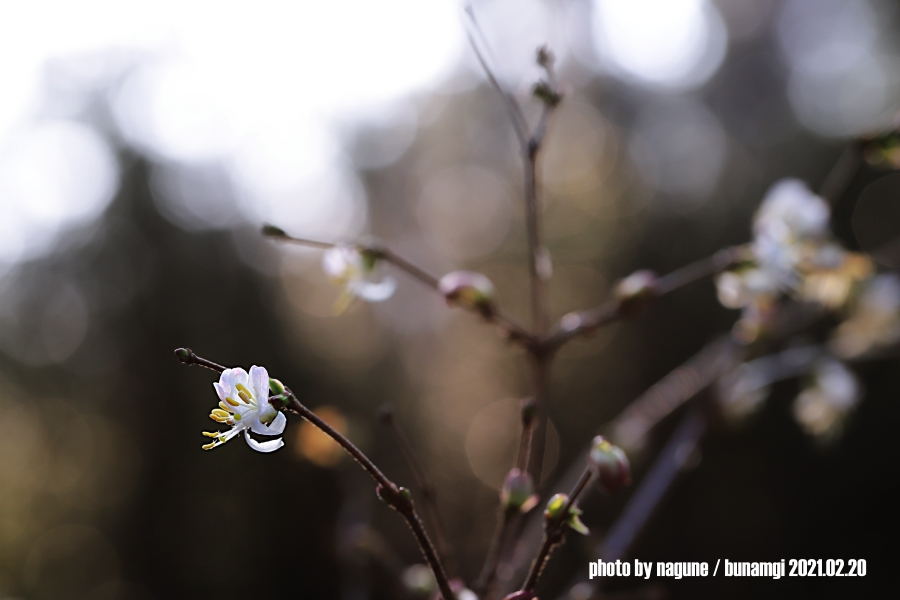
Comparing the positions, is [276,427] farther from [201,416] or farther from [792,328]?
[201,416]

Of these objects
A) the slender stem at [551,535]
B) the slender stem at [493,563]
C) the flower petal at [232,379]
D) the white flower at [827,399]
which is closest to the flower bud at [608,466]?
the slender stem at [551,535]

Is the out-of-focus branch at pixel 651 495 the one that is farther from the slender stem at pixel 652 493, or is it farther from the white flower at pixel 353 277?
the white flower at pixel 353 277

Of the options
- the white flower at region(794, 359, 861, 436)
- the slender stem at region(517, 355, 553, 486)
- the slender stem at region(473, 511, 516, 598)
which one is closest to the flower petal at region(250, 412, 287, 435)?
the slender stem at region(473, 511, 516, 598)

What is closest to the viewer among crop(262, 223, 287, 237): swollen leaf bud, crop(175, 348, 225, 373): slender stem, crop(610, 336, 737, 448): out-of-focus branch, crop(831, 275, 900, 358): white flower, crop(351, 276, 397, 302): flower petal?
crop(175, 348, 225, 373): slender stem

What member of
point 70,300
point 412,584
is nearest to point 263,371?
point 412,584

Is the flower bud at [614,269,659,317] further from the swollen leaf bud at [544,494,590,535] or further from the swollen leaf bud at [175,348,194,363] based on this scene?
the swollen leaf bud at [175,348,194,363]

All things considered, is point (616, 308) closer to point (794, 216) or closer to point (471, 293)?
point (471, 293)

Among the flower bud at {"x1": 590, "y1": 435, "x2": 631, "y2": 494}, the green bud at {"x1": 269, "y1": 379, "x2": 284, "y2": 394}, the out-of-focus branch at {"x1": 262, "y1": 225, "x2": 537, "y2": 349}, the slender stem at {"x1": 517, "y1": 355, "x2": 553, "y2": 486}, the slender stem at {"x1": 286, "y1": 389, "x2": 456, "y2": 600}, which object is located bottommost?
the slender stem at {"x1": 286, "y1": 389, "x2": 456, "y2": 600}
